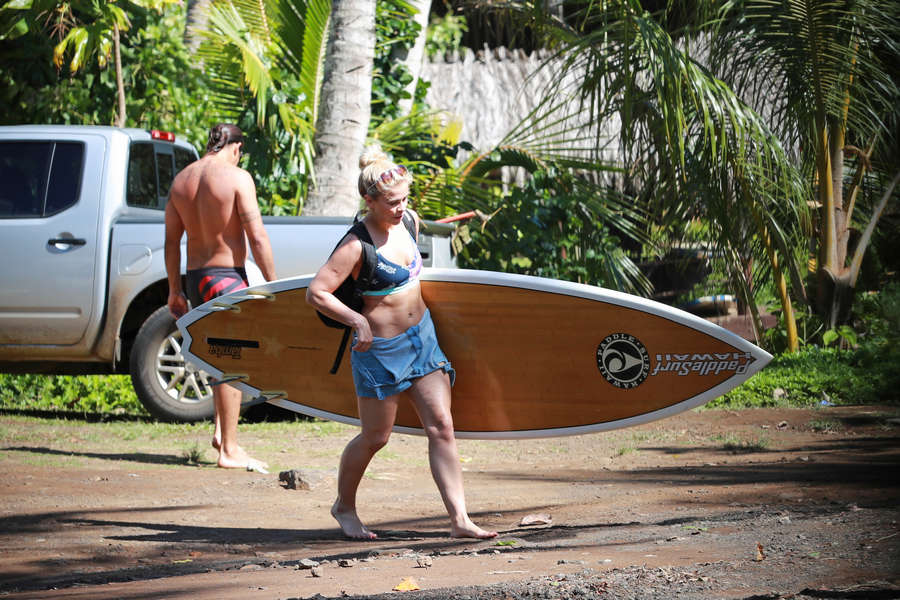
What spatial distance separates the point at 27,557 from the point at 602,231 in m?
6.65

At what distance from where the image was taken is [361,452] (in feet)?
13.1

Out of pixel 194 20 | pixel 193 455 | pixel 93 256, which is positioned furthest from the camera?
pixel 194 20

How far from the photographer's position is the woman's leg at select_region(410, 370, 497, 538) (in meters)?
3.85

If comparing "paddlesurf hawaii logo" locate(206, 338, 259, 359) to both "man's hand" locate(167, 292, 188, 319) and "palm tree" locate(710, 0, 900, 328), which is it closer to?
"man's hand" locate(167, 292, 188, 319)

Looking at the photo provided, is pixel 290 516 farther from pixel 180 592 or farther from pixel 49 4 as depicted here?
pixel 49 4

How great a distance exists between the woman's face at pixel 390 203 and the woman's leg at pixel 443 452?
2.08 ft

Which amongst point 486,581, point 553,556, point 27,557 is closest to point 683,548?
point 553,556

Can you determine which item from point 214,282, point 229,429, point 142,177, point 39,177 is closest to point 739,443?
point 229,429

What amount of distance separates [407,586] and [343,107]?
6434 millimetres

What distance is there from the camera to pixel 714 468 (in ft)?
18.0

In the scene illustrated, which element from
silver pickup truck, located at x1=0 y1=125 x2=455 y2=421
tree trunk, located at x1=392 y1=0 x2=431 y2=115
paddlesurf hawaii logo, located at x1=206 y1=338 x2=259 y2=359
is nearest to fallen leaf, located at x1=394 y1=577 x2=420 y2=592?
paddlesurf hawaii logo, located at x1=206 y1=338 x2=259 y2=359

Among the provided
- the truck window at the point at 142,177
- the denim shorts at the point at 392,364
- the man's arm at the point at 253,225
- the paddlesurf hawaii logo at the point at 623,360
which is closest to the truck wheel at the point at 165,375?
the truck window at the point at 142,177

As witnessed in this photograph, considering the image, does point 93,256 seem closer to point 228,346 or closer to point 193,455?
point 193,455

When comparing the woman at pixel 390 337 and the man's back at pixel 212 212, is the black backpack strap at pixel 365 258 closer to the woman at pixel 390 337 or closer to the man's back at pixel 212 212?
the woman at pixel 390 337
